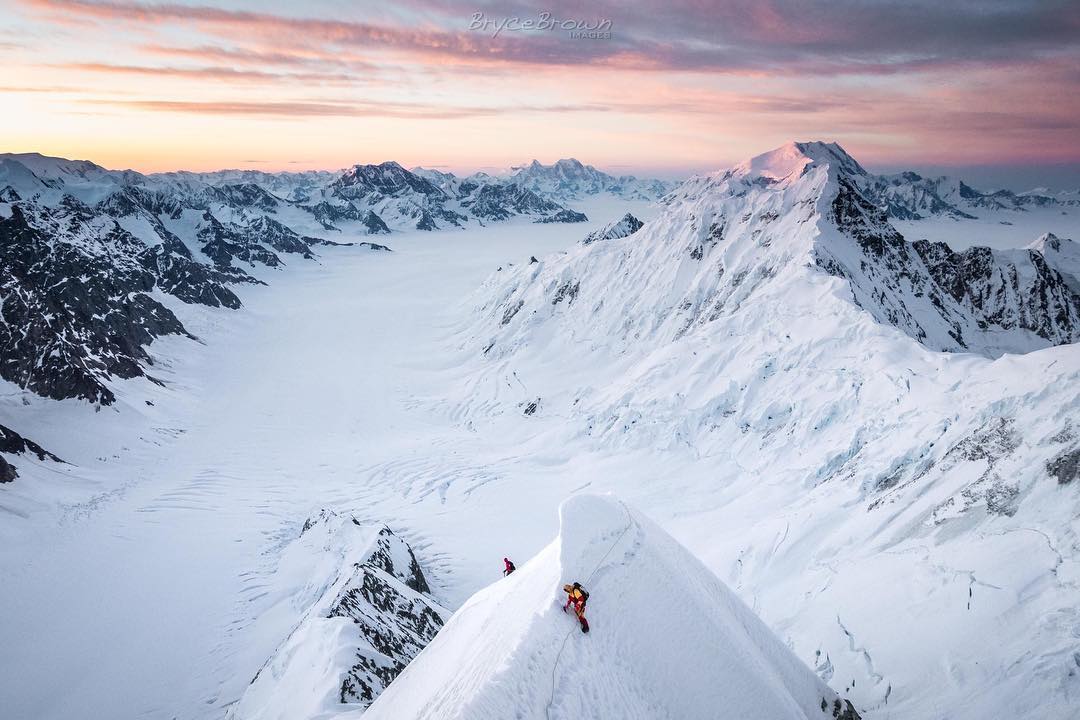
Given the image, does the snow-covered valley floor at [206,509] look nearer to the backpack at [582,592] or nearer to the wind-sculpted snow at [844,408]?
the wind-sculpted snow at [844,408]

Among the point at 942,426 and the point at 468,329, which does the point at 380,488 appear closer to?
the point at 942,426

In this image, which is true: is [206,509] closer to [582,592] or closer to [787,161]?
[582,592]

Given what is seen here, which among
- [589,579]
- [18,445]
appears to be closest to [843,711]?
[589,579]

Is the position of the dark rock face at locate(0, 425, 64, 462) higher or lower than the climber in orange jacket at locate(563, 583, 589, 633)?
lower

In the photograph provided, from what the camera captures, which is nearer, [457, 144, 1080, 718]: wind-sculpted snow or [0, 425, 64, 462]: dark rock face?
[457, 144, 1080, 718]: wind-sculpted snow

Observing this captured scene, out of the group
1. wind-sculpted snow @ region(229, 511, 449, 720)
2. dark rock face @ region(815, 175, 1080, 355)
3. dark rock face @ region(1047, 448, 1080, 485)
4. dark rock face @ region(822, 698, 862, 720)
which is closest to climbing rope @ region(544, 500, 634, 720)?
dark rock face @ region(822, 698, 862, 720)

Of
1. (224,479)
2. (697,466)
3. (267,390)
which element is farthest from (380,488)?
(267,390)

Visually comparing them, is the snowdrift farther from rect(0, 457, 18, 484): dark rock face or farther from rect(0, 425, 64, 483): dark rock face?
rect(0, 425, 64, 483): dark rock face
